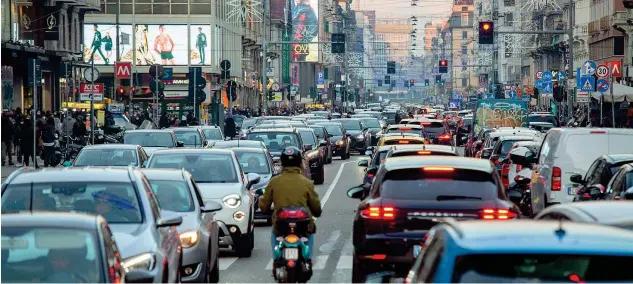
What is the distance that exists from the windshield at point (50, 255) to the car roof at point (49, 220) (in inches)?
1.5

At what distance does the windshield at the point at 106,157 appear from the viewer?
25.3m

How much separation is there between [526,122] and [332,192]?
21.9 m

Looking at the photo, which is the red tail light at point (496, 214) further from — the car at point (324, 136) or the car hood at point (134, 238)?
the car at point (324, 136)

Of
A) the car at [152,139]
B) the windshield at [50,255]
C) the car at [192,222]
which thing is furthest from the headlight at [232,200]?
the car at [152,139]

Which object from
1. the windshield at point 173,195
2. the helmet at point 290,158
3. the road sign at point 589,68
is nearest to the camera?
the helmet at point 290,158

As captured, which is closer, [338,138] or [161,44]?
[338,138]

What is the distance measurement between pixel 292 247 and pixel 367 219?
75 centimetres

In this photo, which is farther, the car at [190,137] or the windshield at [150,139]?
the car at [190,137]

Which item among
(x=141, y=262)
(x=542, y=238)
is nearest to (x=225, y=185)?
(x=141, y=262)

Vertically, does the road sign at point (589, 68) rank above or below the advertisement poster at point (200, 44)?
below

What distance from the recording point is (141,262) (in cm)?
1095

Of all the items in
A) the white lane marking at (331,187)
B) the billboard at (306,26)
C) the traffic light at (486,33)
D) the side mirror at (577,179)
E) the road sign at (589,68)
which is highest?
the billboard at (306,26)

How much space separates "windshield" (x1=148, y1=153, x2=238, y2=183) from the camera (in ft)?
65.6

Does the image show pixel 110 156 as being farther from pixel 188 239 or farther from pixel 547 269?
pixel 547 269
